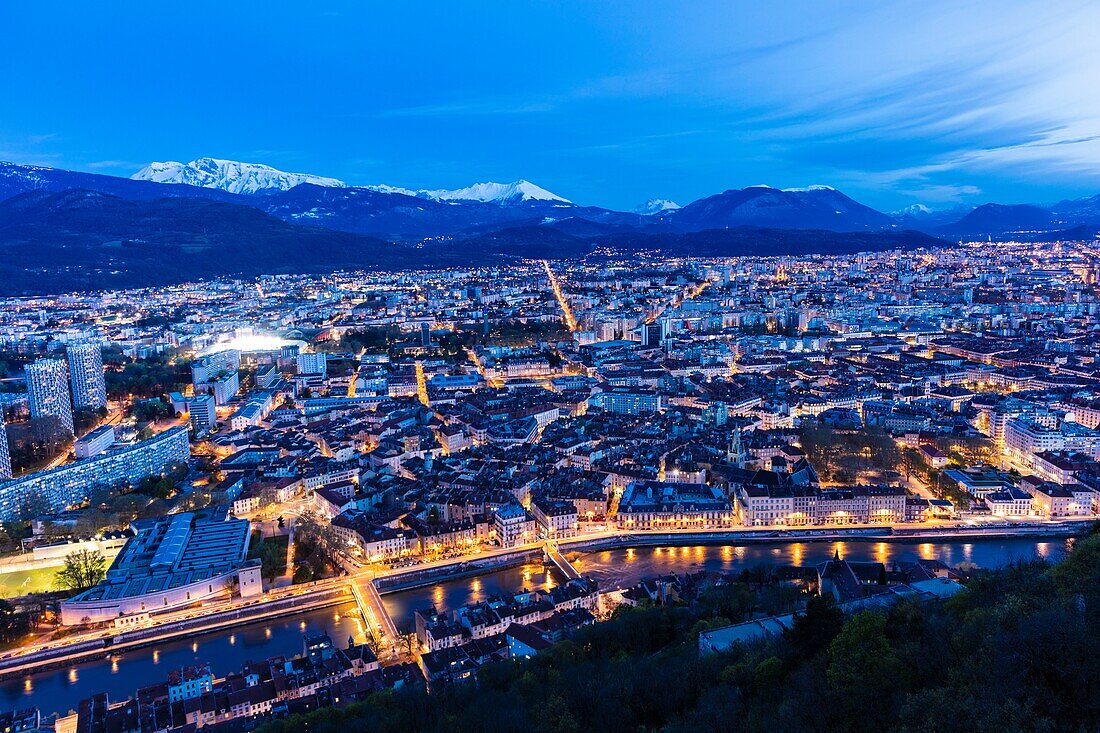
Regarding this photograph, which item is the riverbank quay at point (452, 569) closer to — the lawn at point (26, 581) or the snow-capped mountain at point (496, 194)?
the lawn at point (26, 581)

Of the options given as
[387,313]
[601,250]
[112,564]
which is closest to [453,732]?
[112,564]

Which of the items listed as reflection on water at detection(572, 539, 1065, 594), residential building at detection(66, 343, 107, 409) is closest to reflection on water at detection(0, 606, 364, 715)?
reflection on water at detection(572, 539, 1065, 594)

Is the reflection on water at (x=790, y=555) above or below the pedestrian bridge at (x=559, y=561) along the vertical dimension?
below

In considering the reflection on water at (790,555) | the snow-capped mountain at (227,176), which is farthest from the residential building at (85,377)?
the snow-capped mountain at (227,176)

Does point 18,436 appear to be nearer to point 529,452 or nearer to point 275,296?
point 529,452

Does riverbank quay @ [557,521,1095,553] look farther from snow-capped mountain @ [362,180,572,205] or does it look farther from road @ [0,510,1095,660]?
snow-capped mountain @ [362,180,572,205]

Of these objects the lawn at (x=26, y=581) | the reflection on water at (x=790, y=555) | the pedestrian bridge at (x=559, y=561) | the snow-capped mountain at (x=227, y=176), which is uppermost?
the snow-capped mountain at (x=227, y=176)
